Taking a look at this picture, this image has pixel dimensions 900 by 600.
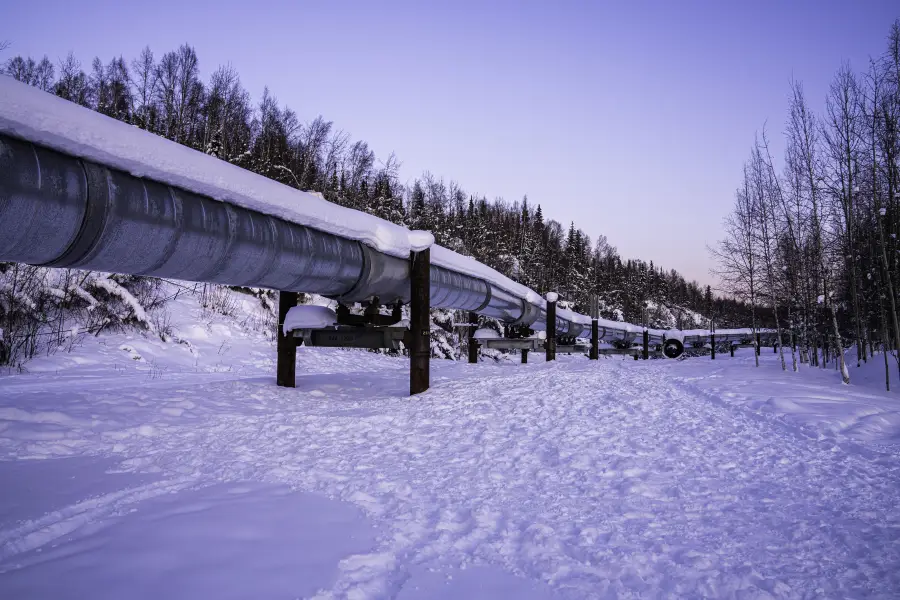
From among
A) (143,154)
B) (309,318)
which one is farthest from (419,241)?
(143,154)

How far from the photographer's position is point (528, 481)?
3.65 meters

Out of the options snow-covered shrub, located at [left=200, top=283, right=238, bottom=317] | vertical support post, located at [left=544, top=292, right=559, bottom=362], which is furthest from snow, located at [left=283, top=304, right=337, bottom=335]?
snow-covered shrub, located at [left=200, top=283, right=238, bottom=317]

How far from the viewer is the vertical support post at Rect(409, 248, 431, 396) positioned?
7.90 meters

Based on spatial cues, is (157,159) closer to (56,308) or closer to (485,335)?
(56,308)

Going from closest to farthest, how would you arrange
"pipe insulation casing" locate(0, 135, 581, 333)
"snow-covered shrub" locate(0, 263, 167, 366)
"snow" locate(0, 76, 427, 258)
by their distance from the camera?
"snow" locate(0, 76, 427, 258) → "pipe insulation casing" locate(0, 135, 581, 333) → "snow-covered shrub" locate(0, 263, 167, 366)

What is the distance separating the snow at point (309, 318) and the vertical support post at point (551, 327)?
8.84 metres

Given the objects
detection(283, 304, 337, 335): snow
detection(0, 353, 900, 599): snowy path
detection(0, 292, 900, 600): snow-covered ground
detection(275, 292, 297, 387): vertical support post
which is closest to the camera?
detection(0, 292, 900, 600): snow-covered ground

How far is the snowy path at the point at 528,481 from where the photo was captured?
228 centimetres

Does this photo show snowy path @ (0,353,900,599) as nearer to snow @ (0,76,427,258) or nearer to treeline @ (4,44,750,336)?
snow @ (0,76,427,258)

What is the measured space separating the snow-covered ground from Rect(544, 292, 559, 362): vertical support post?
27.3 feet

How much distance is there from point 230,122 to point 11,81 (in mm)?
29962

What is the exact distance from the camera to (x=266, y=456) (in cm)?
422

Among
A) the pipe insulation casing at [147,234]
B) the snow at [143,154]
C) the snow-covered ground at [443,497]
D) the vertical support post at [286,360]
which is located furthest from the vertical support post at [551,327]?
the snow at [143,154]

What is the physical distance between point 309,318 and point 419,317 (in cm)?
179
